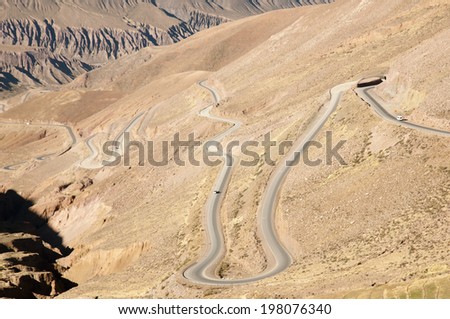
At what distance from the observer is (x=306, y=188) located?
1882 inches

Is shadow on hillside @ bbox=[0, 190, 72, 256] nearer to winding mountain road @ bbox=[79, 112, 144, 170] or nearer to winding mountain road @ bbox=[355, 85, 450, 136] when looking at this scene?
winding mountain road @ bbox=[79, 112, 144, 170]

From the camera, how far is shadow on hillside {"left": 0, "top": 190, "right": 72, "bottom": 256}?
74.0m

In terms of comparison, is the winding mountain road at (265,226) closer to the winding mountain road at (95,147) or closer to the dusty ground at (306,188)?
the dusty ground at (306,188)

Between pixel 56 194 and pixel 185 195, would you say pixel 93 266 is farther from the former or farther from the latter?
pixel 56 194

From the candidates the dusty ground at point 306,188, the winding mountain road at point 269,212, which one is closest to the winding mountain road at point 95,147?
the dusty ground at point 306,188

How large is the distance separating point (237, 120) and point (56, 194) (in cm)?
2559

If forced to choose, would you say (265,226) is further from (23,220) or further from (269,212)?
(23,220)

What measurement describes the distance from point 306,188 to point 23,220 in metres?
45.7

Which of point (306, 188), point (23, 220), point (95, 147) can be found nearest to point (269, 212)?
point (306, 188)

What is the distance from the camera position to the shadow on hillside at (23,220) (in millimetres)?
73975

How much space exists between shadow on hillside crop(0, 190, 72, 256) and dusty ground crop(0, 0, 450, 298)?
48.1 inches

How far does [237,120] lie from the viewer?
78938 mm

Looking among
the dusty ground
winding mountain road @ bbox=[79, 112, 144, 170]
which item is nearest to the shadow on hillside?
the dusty ground

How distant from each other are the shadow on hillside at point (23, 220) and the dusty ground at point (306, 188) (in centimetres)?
122
